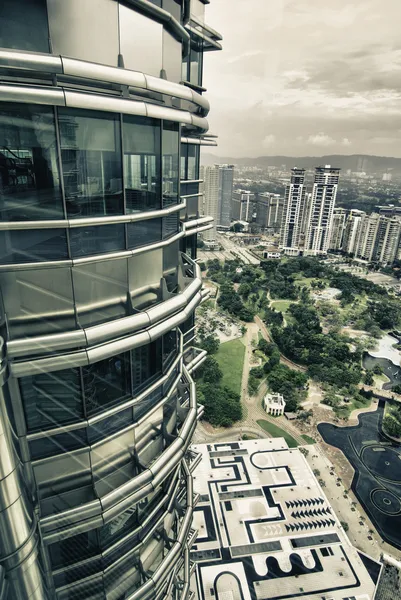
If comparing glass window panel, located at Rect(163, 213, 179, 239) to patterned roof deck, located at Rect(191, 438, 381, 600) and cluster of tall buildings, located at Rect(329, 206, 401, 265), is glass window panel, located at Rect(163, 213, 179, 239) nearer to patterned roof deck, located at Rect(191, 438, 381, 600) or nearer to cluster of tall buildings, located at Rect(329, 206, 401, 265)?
patterned roof deck, located at Rect(191, 438, 381, 600)

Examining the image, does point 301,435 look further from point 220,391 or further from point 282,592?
point 282,592

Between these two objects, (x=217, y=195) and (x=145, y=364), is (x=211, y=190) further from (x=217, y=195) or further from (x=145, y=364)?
(x=145, y=364)

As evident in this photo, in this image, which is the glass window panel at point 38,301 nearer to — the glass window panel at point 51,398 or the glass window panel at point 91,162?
the glass window panel at point 51,398

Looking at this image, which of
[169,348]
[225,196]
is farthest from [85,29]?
[225,196]

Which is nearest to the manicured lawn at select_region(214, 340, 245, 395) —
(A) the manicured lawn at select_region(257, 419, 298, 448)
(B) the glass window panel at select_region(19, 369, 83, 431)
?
(A) the manicured lawn at select_region(257, 419, 298, 448)

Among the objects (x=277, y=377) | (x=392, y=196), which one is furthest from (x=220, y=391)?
(x=392, y=196)

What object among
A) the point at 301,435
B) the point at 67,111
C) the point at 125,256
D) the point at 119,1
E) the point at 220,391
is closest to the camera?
the point at 67,111

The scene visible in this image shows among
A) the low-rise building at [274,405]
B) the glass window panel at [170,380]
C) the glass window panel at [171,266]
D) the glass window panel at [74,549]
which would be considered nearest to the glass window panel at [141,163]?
the glass window panel at [171,266]
